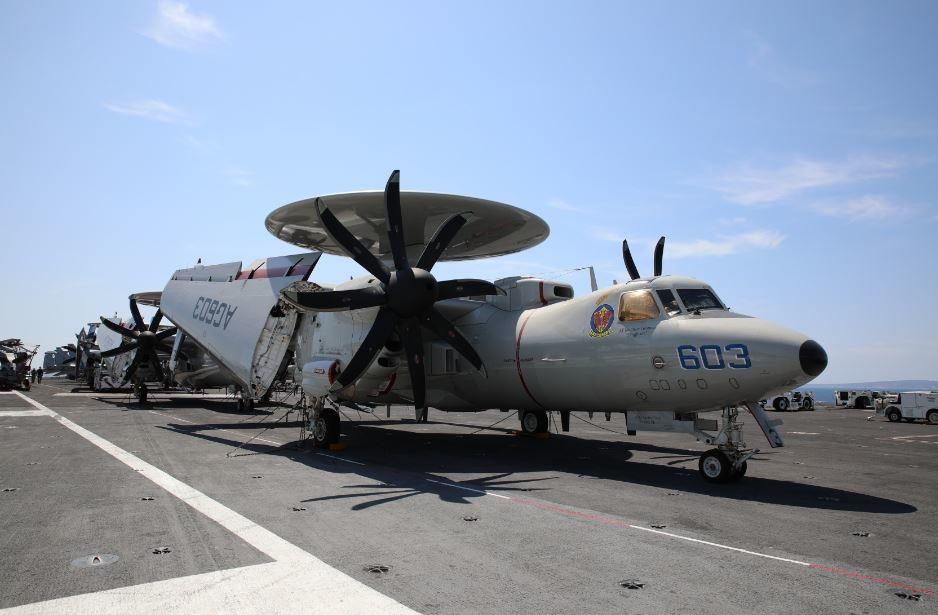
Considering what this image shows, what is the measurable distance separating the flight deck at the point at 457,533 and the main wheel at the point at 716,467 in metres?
0.19

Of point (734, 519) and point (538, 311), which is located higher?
point (538, 311)

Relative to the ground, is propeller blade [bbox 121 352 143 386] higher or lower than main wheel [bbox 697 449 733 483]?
higher

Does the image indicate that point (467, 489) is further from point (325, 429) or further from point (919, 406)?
point (919, 406)

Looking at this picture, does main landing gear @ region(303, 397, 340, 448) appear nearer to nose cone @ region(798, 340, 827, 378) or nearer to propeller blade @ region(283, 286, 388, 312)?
propeller blade @ region(283, 286, 388, 312)

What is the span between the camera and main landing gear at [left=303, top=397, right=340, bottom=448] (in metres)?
17.1

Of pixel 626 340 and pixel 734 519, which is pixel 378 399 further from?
pixel 734 519

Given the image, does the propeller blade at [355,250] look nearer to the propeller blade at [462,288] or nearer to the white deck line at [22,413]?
the propeller blade at [462,288]

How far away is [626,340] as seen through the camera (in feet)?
43.5

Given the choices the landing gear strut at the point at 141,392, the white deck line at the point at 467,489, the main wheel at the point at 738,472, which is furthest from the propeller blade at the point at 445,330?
the landing gear strut at the point at 141,392

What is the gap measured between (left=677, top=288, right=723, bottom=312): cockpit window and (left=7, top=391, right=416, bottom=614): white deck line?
9.69 m

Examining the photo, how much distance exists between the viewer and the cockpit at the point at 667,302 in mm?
12830

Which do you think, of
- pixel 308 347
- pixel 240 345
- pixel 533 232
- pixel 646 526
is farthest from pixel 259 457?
pixel 533 232

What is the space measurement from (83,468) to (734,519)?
12.9m

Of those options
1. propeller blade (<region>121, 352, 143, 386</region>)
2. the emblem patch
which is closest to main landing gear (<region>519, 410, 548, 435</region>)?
the emblem patch
